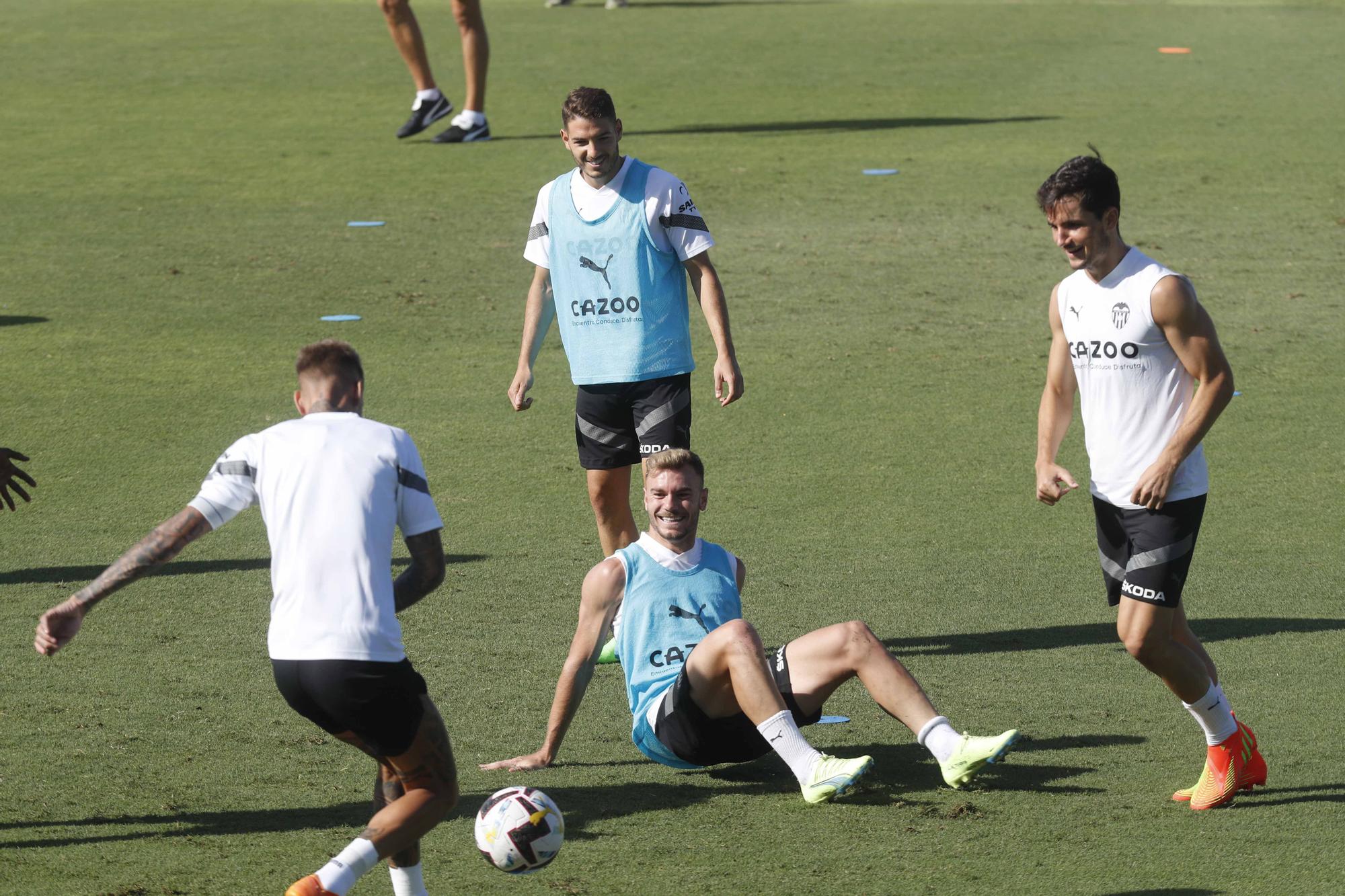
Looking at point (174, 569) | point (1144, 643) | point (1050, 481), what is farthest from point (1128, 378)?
point (174, 569)

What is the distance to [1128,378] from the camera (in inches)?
220

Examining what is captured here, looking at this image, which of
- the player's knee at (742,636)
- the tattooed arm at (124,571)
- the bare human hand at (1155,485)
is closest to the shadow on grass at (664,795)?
the player's knee at (742,636)

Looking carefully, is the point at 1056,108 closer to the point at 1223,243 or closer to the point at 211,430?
the point at 1223,243

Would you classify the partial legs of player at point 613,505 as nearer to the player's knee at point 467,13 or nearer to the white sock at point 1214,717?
the white sock at point 1214,717

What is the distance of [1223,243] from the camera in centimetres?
1436

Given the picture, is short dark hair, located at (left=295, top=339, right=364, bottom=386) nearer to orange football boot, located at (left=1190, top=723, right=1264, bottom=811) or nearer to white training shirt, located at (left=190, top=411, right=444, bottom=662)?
white training shirt, located at (left=190, top=411, right=444, bottom=662)

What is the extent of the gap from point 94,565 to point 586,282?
2.94 meters

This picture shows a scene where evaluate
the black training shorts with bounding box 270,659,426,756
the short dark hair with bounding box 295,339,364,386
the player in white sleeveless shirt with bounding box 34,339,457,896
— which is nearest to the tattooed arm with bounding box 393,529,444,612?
the player in white sleeveless shirt with bounding box 34,339,457,896

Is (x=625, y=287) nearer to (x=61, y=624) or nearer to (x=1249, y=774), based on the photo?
(x=1249, y=774)

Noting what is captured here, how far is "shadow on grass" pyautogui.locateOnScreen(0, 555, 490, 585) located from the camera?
8.08 m

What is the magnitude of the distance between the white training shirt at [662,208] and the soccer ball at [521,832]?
9.16 feet

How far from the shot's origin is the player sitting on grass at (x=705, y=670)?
18.3ft

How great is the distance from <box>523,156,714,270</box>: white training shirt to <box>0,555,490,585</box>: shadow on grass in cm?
210

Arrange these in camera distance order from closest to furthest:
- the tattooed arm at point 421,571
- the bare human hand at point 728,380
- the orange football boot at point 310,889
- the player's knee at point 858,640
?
1. the orange football boot at point 310,889
2. the tattooed arm at point 421,571
3. the player's knee at point 858,640
4. the bare human hand at point 728,380
